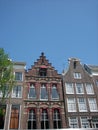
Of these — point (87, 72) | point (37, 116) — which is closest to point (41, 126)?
point (37, 116)

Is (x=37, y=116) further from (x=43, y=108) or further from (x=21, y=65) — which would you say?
(x=21, y=65)

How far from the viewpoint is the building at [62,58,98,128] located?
24.2 metres

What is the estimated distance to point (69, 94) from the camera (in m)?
26.0

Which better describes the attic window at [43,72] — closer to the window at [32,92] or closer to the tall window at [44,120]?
the window at [32,92]

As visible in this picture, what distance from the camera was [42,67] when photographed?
27781 millimetres

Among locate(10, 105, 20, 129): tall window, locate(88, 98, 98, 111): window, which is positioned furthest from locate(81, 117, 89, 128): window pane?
locate(10, 105, 20, 129): tall window

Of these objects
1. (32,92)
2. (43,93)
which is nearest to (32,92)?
(32,92)

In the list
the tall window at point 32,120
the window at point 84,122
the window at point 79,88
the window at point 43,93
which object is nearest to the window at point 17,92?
the tall window at point 32,120

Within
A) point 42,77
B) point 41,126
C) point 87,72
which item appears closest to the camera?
point 41,126

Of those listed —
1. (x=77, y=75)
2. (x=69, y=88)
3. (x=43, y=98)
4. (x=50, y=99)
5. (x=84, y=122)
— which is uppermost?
(x=77, y=75)

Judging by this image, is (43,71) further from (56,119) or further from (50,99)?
(56,119)

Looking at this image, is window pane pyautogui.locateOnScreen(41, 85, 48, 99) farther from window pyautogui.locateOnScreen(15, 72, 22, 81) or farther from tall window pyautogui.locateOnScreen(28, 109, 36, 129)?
window pyautogui.locateOnScreen(15, 72, 22, 81)

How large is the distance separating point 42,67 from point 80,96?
7.74 meters

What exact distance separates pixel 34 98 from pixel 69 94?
551cm
